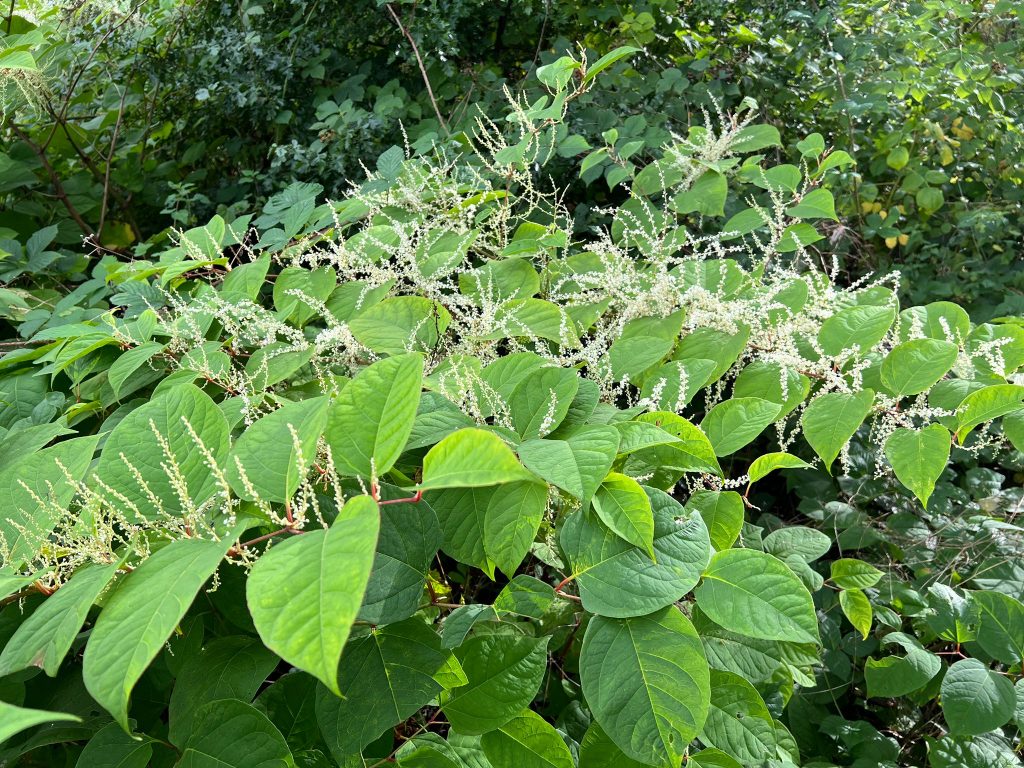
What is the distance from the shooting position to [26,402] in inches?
60.8

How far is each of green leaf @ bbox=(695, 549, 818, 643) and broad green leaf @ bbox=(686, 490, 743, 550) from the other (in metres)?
0.10

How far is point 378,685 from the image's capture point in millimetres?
792

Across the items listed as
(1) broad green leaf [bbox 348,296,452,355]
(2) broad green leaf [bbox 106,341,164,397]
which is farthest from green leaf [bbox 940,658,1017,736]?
(2) broad green leaf [bbox 106,341,164,397]

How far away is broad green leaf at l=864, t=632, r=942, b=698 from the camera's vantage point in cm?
145

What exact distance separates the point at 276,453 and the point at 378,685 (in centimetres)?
26

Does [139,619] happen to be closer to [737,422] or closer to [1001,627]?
[737,422]

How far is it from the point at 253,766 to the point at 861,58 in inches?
131

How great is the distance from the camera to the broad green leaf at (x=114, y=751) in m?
0.79

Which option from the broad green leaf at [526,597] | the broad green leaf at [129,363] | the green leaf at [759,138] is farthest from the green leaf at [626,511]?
the green leaf at [759,138]

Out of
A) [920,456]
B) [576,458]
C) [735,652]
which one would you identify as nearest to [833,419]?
[920,456]

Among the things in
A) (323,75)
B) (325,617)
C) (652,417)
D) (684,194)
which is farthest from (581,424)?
(323,75)

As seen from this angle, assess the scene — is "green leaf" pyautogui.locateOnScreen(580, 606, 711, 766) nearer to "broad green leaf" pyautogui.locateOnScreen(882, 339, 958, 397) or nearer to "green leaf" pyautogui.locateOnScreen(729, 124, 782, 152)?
"broad green leaf" pyautogui.locateOnScreen(882, 339, 958, 397)

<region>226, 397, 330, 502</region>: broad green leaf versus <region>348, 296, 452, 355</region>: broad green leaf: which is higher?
<region>226, 397, 330, 502</region>: broad green leaf

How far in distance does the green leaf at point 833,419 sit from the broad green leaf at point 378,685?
24.0 inches
